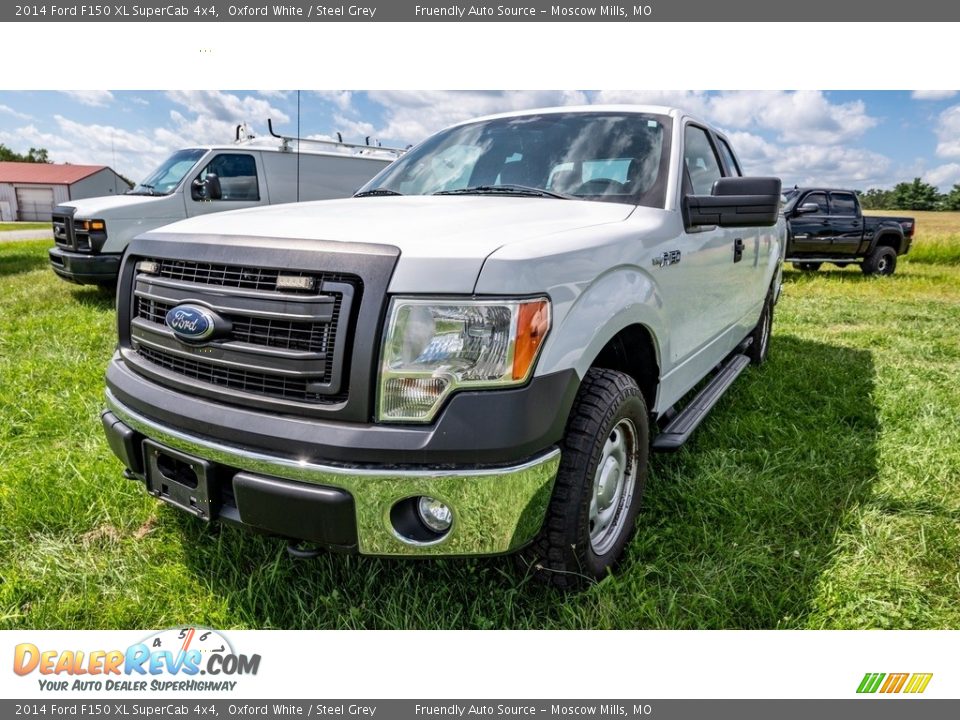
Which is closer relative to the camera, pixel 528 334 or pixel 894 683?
pixel 528 334

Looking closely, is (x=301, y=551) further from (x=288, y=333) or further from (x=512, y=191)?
(x=512, y=191)

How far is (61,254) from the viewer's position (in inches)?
306

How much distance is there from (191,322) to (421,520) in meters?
0.94

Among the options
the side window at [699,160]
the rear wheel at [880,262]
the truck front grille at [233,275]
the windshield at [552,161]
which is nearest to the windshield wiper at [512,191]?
the windshield at [552,161]

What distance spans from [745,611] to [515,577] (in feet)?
2.62

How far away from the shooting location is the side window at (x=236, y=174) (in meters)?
8.59

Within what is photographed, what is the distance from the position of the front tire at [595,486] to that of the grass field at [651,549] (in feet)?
0.40

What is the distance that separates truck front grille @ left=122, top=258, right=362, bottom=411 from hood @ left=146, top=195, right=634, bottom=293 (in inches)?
6.0

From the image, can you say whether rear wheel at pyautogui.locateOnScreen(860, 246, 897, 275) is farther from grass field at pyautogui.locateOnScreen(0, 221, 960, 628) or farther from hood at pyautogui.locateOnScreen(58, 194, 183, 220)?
hood at pyautogui.locateOnScreen(58, 194, 183, 220)

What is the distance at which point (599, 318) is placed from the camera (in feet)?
6.86

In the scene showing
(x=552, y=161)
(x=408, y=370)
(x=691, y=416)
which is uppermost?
(x=552, y=161)

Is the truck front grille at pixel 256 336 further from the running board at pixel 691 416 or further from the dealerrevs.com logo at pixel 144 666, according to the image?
the running board at pixel 691 416

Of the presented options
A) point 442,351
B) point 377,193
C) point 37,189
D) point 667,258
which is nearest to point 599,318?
point 442,351

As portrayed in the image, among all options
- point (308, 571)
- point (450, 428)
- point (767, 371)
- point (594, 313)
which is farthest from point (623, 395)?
point (767, 371)
